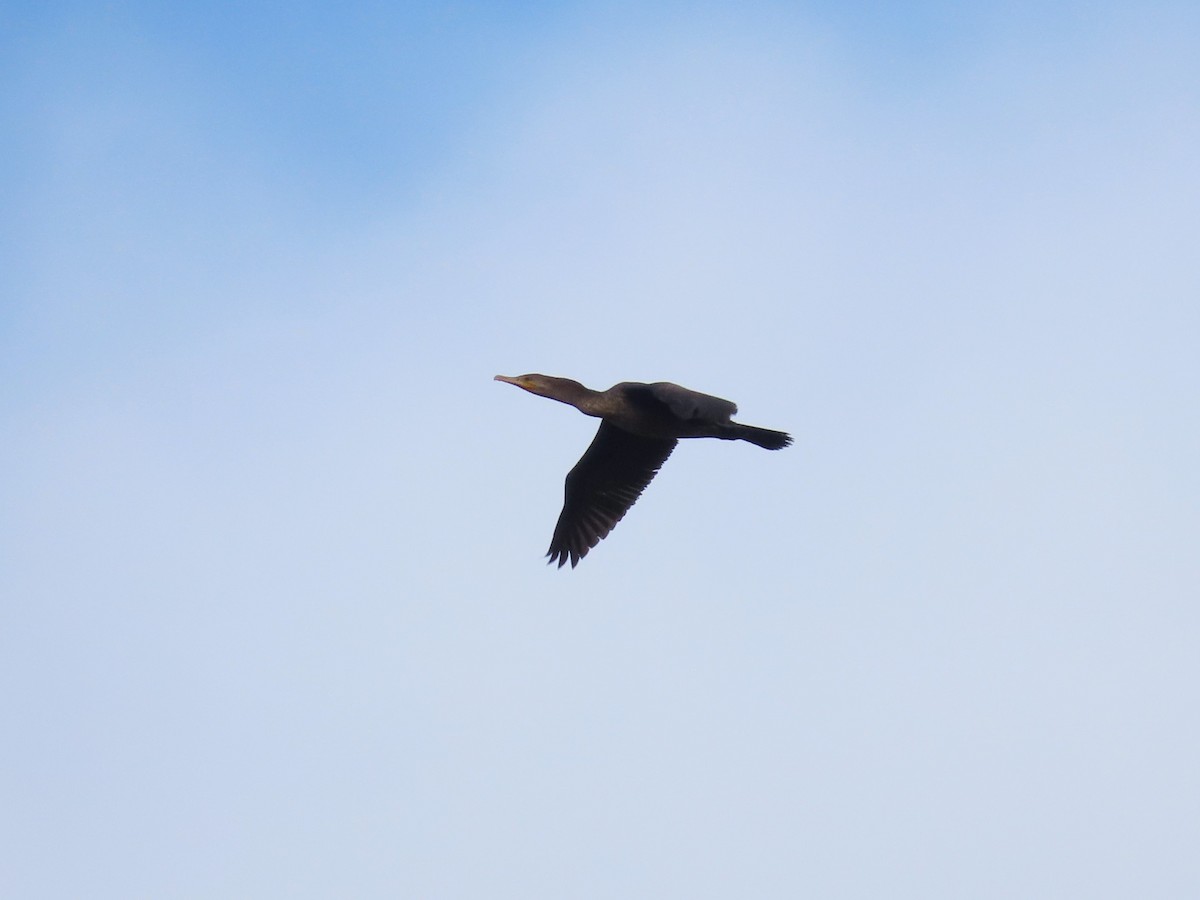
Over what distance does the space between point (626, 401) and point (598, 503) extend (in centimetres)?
186

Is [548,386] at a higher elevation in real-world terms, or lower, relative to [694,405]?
higher

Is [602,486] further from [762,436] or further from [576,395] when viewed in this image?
[762,436]

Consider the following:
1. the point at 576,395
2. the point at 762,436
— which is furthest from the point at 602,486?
the point at 762,436

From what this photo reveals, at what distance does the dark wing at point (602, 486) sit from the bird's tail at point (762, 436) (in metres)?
1.30

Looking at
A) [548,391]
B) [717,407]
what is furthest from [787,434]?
[548,391]

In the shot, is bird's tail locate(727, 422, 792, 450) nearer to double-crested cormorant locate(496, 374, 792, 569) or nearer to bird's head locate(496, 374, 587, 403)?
double-crested cormorant locate(496, 374, 792, 569)

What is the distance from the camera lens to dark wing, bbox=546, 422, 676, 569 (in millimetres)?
12484

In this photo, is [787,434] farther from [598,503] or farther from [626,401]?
[598,503]

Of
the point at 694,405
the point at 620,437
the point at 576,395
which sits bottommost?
the point at 694,405

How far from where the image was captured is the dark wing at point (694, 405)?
410 inches

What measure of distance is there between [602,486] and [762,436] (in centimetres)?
209

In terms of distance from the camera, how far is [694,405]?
10422 mm

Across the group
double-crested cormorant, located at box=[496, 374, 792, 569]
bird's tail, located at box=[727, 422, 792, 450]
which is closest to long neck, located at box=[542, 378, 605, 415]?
double-crested cormorant, located at box=[496, 374, 792, 569]

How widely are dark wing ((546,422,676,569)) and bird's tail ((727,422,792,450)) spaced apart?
4.27ft
